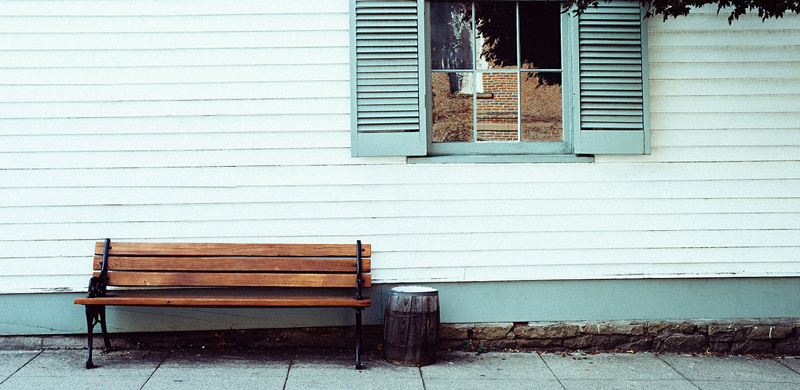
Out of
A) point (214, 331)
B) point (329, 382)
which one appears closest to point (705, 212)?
point (329, 382)

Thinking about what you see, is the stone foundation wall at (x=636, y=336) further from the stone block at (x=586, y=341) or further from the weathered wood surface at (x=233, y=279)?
the weathered wood surface at (x=233, y=279)

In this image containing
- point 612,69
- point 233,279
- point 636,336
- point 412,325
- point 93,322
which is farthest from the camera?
point 636,336

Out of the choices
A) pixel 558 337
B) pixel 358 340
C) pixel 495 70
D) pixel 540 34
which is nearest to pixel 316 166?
pixel 358 340

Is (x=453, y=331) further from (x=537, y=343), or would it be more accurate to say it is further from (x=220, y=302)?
(x=220, y=302)

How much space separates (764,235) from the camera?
218 inches

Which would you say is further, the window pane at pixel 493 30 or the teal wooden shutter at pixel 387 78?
the window pane at pixel 493 30

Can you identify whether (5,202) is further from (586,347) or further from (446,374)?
(586,347)

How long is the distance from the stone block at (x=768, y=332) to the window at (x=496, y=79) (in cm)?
165

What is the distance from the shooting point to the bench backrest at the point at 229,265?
204 inches

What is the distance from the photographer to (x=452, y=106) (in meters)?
5.57

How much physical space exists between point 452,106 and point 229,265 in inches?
81.2

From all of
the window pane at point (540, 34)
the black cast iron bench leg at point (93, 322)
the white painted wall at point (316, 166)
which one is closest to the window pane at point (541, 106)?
the window pane at point (540, 34)

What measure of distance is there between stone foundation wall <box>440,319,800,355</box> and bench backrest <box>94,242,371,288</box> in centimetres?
97

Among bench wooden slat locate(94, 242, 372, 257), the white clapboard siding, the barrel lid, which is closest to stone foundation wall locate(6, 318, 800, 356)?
the barrel lid
